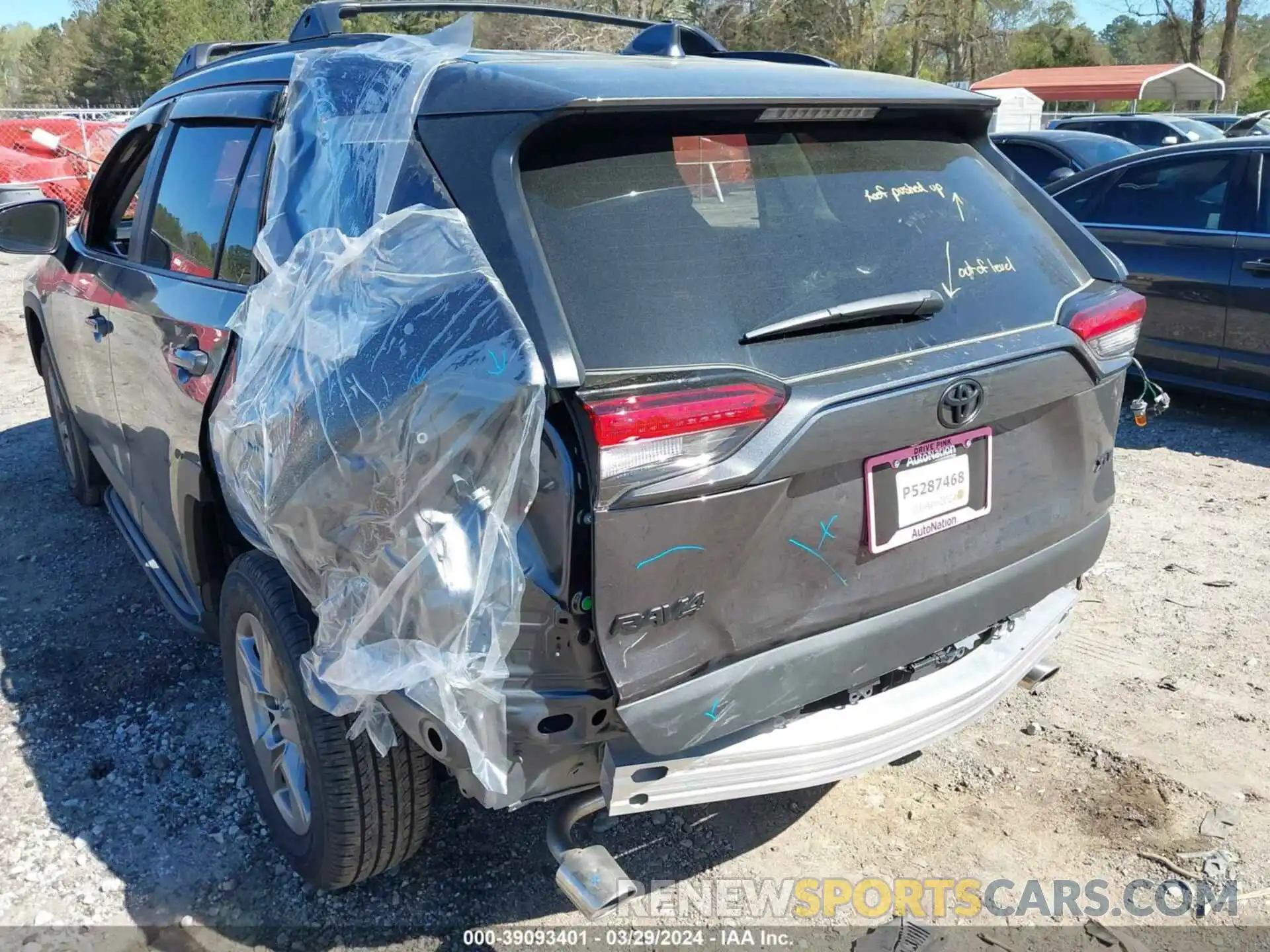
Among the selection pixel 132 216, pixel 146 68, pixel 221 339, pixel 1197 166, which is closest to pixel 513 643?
pixel 221 339

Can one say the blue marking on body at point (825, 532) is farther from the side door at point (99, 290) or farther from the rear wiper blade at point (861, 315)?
the side door at point (99, 290)

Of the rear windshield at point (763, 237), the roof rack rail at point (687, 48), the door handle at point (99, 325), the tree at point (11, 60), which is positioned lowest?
the door handle at point (99, 325)

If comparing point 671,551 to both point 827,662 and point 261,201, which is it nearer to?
point 827,662

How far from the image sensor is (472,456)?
1941mm

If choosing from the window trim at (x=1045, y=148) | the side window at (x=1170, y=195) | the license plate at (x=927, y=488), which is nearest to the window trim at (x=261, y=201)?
the license plate at (x=927, y=488)

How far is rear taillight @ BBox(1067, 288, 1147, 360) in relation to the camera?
8.57 ft

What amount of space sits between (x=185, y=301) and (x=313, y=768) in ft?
4.51

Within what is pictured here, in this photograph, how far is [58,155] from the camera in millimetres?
16391

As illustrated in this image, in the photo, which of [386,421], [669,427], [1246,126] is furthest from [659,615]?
[1246,126]

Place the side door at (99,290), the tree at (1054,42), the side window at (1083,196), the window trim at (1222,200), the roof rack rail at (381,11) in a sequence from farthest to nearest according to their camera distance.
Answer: the tree at (1054,42), the side window at (1083,196), the window trim at (1222,200), the side door at (99,290), the roof rack rail at (381,11)

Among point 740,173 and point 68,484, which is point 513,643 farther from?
point 68,484

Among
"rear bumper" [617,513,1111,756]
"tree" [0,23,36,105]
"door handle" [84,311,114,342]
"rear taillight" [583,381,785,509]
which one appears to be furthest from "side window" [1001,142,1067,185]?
"tree" [0,23,36,105]

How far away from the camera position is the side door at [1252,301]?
5891mm

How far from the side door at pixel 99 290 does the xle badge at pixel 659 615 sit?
2463 millimetres
